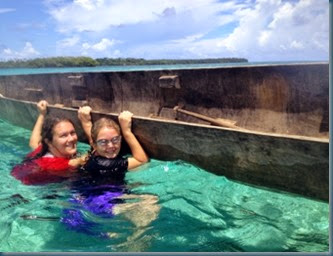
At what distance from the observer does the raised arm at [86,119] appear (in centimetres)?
586

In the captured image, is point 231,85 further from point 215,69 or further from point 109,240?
point 109,240

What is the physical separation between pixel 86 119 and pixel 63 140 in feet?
3.67

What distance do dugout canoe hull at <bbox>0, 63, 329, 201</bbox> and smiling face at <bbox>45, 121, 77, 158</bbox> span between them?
0.75 metres

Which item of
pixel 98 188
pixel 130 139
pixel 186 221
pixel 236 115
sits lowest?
pixel 186 221

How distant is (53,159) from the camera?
15.7ft

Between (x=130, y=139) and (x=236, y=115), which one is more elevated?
(x=236, y=115)

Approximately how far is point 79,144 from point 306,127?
3.66 m

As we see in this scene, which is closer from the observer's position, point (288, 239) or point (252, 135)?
point (288, 239)

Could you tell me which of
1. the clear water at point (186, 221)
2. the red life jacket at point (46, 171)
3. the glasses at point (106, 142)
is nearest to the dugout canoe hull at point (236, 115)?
the clear water at point (186, 221)

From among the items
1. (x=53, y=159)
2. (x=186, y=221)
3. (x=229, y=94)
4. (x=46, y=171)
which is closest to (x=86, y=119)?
(x=53, y=159)

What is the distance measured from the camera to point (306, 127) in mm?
5137

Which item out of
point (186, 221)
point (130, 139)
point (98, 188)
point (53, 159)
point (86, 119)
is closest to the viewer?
point (186, 221)

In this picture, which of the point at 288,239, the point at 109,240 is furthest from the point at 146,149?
the point at 288,239

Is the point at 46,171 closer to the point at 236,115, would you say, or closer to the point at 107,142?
the point at 107,142
